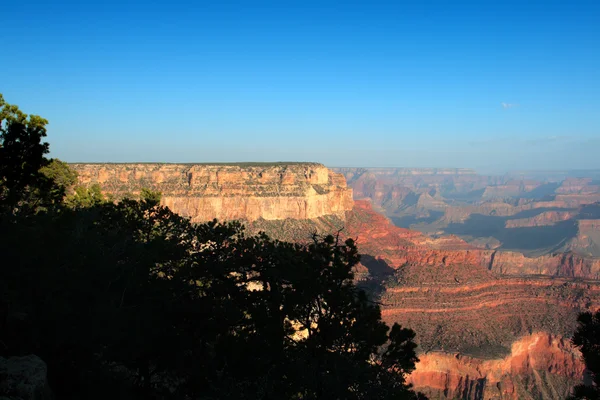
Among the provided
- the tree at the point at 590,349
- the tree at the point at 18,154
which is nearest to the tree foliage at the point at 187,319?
the tree at the point at 18,154

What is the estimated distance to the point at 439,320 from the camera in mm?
48375

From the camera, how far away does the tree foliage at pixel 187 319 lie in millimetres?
13273

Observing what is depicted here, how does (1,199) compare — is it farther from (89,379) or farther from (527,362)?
(527,362)

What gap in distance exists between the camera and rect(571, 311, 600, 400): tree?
10945 mm

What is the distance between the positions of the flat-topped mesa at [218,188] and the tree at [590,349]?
69.3 metres

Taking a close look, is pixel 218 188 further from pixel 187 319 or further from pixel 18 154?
pixel 187 319

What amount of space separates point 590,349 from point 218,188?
252 ft

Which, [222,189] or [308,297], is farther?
[222,189]

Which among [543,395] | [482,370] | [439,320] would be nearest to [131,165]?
[439,320]

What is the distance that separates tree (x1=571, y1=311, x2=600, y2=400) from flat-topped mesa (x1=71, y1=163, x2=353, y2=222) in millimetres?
69310

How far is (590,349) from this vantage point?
1160cm

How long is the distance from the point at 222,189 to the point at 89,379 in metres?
72.0

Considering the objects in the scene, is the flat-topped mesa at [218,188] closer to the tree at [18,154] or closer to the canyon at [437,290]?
the canyon at [437,290]

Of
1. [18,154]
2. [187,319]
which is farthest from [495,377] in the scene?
[18,154]
